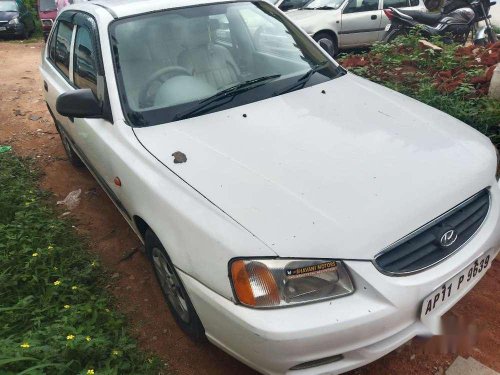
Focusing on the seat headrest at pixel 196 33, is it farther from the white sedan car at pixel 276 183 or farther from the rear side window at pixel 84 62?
the rear side window at pixel 84 62

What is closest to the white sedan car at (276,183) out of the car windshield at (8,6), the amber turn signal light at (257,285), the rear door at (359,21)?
the amber turn signal light at (257,285)

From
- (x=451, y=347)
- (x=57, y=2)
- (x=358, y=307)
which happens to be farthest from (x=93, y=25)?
(x=57, y=2)

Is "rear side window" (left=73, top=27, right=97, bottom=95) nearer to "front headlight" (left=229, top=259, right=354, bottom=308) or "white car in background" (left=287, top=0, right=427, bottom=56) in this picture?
"front headlight" (left=229, top=259, right=354, bottom=308)

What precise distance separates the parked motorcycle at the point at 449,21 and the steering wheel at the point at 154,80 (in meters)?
4.94

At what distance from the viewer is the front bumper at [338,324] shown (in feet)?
5.39

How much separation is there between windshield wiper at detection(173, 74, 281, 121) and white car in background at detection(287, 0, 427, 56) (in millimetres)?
5952

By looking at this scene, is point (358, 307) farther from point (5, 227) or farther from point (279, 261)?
point (5, 227)

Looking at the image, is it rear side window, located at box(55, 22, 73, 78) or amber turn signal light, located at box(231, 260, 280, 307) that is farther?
rear side window, located at box(55, 22, 73, 78)

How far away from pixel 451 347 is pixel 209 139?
4.89ft

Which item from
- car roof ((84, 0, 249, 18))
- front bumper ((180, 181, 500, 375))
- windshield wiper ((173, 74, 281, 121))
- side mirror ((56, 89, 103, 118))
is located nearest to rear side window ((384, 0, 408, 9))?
car roof ((84, 0, 249, 18))

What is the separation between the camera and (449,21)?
668 centimetres

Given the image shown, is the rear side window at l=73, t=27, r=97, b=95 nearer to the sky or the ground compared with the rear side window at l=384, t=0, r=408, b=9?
nearer to the sky

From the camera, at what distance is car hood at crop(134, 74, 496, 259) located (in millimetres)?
1763

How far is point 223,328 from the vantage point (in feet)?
6.00
